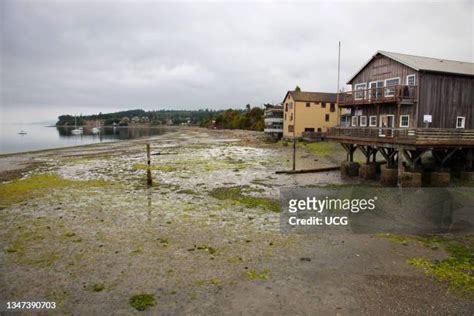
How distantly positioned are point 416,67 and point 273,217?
19.7 m

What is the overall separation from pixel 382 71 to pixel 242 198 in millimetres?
20651

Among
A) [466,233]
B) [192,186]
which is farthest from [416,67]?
[192,186]

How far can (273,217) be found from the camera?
16.4m

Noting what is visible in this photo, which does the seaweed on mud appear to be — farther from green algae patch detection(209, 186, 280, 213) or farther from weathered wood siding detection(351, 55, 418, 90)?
weathered wood siding detection(351, 55, 418, 90)

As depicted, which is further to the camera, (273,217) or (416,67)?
(416,67)

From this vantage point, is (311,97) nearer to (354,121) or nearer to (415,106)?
(354,121)

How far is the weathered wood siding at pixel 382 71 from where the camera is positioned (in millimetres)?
28381

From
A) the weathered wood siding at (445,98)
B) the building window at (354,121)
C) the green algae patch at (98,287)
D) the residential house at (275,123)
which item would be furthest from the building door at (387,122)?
the residential house at (275,123)

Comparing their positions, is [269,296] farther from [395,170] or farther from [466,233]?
[395,170]

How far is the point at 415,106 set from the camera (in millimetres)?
27141

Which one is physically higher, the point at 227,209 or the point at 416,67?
the point at 416,67

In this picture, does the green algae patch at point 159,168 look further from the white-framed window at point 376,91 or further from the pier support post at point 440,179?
the pier support post at point 440,179

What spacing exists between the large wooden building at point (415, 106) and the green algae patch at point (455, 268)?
1154cm

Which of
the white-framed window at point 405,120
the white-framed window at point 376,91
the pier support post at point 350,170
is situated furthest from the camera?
the white-framed window at point 376,91
